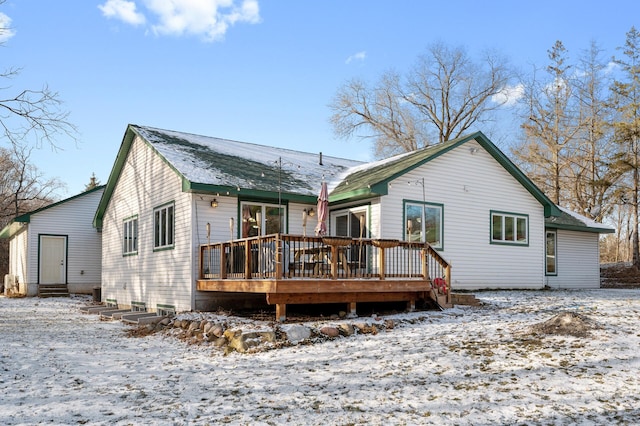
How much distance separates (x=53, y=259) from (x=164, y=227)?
38.9 ft

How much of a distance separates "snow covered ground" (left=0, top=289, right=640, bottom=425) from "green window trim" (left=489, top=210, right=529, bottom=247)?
6555 millimetres

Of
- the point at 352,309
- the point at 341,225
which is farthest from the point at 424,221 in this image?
the point at 352,309

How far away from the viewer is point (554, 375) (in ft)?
21.0

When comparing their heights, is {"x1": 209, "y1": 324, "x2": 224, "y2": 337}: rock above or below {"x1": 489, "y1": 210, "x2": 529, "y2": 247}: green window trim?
below

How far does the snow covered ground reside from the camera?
548 cm

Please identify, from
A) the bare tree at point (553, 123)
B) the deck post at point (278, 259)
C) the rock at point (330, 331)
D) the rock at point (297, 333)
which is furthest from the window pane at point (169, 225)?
the bare tree at point (553, 123)

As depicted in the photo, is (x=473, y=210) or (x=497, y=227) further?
(x=497, y=227)

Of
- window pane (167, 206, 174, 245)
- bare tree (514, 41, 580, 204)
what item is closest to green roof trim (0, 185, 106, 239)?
window pane (167, 206, 174, 245)

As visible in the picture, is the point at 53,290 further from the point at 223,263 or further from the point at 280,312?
the point at 280,312

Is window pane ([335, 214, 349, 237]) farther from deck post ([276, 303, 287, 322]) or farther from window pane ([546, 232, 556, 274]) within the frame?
window pane ([546, 232, 556, 274])

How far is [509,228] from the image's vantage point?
17.3 metres

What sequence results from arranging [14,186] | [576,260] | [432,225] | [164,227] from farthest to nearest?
[14,186]
[576,260]
[432,225]
[164,227]

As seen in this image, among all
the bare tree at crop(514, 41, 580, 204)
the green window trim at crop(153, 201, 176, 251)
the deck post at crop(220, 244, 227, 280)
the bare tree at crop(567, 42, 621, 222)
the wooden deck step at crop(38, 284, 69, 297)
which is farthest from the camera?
the bare tree at crop(514, 41, 580, 204)

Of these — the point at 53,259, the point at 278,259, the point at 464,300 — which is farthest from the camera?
the point at 53,259
